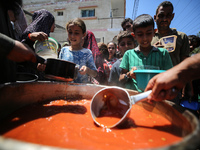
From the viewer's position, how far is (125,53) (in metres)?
1.97

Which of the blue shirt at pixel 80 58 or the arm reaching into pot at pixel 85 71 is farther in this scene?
the blue shirt at pixel 80 58

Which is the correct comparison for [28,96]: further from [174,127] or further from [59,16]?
[59,16]

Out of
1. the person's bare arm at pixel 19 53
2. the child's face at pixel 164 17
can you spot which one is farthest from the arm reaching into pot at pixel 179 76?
the child's face at pixel 164 17

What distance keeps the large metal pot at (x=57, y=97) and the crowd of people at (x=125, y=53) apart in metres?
0.19

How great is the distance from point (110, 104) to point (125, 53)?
1.11m

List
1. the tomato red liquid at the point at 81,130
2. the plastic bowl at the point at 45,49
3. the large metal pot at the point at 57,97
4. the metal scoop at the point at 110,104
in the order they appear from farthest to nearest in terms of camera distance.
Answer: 1. the plastic bowl at the point at 45,49
2. the metal scoop at the point at 110,104
3. the tomato red liquid at the point at 81,130
4. the large metal pot at the point at 57,97

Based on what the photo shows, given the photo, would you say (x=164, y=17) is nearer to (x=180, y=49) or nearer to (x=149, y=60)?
(x=180, y=49)

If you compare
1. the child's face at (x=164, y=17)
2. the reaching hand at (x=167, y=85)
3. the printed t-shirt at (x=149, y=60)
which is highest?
the child's face at (x=164, y=17)

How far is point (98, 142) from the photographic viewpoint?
69 cm

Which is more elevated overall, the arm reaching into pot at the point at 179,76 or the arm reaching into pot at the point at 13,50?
the arm reaching into pot at the point at 13,50

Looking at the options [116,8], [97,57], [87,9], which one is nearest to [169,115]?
[97,57]

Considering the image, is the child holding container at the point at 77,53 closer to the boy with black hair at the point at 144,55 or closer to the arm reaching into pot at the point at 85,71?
the arm reaching into pot at the point at 85,71

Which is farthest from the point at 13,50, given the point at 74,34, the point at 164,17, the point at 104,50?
the point at 104,50

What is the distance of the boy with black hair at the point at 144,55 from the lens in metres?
1.71
